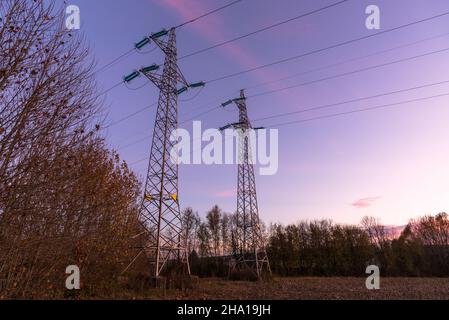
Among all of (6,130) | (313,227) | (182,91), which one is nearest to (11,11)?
(6,130)

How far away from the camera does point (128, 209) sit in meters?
12.0

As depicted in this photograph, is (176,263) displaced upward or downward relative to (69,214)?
downward

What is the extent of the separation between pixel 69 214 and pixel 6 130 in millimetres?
2410

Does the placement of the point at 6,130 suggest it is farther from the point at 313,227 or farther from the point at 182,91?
the point at 313,227

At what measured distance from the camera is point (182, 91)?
18859 mm

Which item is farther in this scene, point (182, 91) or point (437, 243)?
point (437, 243)

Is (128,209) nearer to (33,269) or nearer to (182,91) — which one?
(33,269)

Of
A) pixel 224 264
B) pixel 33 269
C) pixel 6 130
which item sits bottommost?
pixel 224 264

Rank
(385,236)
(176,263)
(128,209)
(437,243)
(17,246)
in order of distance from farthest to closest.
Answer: (385,236) → (437,243) → (176,263) → (128,209) → (17,246)

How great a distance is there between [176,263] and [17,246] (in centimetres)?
1364

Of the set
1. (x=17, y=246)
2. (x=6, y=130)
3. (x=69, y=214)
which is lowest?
(x=17, y=246)
